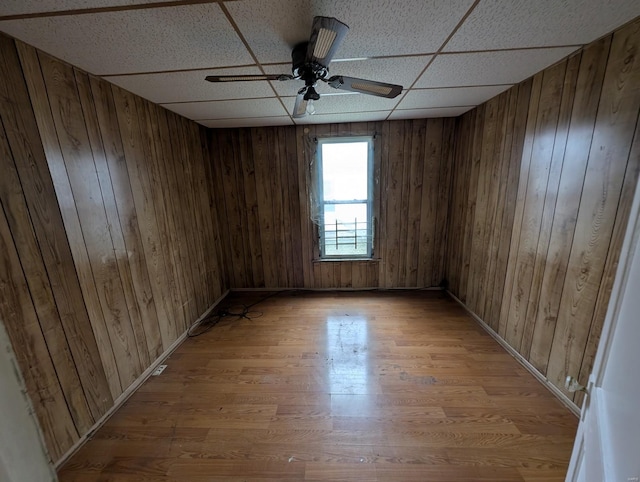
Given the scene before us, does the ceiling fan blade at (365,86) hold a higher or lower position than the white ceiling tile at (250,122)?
lower

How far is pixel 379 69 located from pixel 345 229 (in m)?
2.01

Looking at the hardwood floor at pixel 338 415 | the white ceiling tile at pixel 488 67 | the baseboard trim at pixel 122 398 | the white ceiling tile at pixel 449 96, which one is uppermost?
the white ceiling tile at pixel 449 96

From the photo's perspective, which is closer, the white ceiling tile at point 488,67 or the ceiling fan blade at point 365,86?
the ceiling fan blade at point 365,86

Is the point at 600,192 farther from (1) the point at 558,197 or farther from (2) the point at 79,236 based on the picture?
(2) the point at 79,236

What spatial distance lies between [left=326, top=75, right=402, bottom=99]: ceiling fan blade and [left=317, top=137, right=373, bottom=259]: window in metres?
1.64

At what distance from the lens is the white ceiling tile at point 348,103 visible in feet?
7.10

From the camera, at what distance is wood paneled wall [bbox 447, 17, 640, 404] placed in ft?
4.36

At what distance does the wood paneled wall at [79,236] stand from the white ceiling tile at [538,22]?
7.33 feet

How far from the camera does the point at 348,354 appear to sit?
221cm

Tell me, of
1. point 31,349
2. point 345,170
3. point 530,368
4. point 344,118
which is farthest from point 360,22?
point 530,368

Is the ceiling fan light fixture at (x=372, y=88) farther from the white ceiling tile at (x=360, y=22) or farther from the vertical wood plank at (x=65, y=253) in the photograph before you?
the vertical wood plank at (x=65, y=253)

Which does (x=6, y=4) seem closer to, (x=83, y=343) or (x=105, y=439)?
(x=83, y=343)

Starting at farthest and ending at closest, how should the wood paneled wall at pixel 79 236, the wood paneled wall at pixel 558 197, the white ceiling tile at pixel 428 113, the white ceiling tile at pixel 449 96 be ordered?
the white ceiling tile at pixel 428 113, the white ceiling tile at pixel 449 96, the wood paneled wall at pixel 558 197, the wood paneled wall at pixel 79 236

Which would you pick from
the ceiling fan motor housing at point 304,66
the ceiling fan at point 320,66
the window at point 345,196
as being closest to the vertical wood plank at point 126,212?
the ceiling fan at point 320,66
